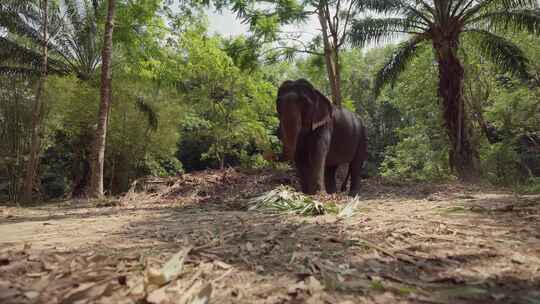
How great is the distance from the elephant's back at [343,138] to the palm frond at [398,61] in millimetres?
4698

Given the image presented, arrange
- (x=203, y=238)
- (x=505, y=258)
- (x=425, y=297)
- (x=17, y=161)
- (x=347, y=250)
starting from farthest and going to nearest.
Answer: (x=17, y=161) → (x=203, y=238) → (x=347, y=250) → (x=505, y=258) → (x=425, y=297)

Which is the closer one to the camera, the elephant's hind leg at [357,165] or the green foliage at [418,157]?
the elephant's hind leg at [357,165]

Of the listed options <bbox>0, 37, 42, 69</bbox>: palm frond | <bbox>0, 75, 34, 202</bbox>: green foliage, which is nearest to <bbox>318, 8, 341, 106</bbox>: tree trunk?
<bbox>0, 37, 42, 69</bbox>: palm frond

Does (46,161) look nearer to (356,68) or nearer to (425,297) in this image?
(425,297)

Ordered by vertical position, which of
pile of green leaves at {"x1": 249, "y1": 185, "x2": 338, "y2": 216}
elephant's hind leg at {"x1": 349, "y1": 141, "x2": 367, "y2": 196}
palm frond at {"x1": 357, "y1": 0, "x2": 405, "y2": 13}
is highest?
palm frond at {"x1": 357, "y1": 0, "x2": 405, "y2": 13}

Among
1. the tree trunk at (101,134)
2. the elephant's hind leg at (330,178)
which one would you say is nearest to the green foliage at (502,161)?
the elephant's hind leg at (330,178)

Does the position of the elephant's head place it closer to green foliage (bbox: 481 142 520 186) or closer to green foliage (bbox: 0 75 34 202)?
green foliage (bbox: 481 142 520 186)

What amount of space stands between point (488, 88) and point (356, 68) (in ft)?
57.5

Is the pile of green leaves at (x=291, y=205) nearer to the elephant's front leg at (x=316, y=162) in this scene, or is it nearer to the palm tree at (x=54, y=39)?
the elephant's front leg at (x=316, y=162)

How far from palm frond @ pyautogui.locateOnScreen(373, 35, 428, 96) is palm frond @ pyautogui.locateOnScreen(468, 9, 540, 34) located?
5.64 ft

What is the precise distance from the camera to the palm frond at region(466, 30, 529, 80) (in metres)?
11.0

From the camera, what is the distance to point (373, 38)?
11.5m

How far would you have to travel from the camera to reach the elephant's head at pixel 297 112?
20.3ft

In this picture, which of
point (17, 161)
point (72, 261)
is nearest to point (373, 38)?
point (72, 261)
